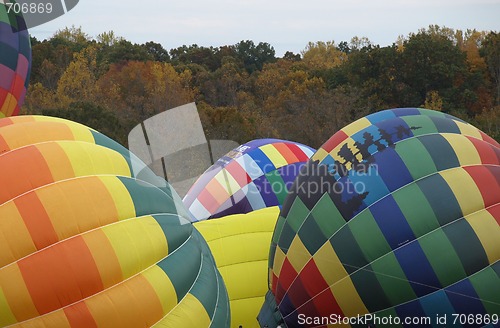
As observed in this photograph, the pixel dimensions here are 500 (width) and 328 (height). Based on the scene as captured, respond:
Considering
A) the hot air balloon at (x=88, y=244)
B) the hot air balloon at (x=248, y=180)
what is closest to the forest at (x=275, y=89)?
the hot air balloon at (x=248, y=180)

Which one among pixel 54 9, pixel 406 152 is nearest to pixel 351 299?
pixel 406 152

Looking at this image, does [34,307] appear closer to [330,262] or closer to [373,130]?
[330,262]

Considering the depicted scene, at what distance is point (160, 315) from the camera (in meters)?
5.57

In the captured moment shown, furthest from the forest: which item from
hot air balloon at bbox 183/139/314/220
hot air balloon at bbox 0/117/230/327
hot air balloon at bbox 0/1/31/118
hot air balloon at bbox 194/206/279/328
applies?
hot air balloon at bbox 0/117/230/327

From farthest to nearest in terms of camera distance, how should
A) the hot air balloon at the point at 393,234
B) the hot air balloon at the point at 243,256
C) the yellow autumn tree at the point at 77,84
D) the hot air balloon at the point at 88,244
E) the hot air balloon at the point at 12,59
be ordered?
1. the yellow autumn tree at the point at 77,84
2. the hot air balloon at the point at 12,59
3. the hot air balloon at the point at 243,256
4. the hot air balloon at the point at 393,234
5. the hot air balloon at the point at 88,244

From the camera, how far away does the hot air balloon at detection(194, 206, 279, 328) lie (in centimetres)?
725

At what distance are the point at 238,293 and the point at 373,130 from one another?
6.24 feet

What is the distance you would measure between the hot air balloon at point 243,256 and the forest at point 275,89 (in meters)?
14.9

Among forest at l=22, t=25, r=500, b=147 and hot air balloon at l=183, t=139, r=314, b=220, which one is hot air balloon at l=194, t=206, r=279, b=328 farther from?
forest at l=22, t=25, r=500, b=147

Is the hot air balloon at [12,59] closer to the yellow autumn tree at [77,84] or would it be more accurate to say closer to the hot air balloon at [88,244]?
the hot air balloon at [88,244]

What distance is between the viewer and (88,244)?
5.34 metres

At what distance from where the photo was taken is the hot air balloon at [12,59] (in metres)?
11.7

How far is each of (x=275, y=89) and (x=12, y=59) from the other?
879 inches

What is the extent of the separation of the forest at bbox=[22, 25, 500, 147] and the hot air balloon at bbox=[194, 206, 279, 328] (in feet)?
48.9
